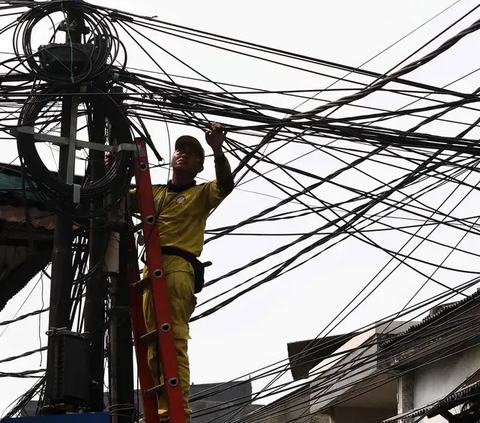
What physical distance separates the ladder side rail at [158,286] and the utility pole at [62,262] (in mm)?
483

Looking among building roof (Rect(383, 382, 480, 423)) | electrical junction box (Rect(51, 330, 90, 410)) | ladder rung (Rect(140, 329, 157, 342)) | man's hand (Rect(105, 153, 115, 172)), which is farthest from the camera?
building roof (Rect(383, 382, 480, 423))

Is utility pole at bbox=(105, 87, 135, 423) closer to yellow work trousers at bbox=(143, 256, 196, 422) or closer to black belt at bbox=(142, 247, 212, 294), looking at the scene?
yellow work trousers at bbox=(143, 256, 196, 422)

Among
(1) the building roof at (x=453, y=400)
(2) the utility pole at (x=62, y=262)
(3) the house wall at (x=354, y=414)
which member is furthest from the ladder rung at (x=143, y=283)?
(3) the house wall at (x=354, y=414)

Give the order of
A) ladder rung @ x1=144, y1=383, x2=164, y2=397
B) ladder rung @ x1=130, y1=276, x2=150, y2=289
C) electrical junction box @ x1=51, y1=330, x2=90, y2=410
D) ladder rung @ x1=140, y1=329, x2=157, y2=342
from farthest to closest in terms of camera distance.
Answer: ladder rung @ x1=130, y1=276, x2=150, y2=289 → ladder rung @ x1=140, y1=329, x2=157, y2=342 → ladder rung @ x1=144, y1=383, x2=164, y2=397 → electrical junction box @ x1=51, y1=330, x2=90, y2=410

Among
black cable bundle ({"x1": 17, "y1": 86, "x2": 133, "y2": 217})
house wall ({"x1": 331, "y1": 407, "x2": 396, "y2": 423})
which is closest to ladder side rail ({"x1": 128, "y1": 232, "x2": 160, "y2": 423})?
black cable bundle ({"x1": 17, "y1": 86, "x2": 133, "y2": 217})

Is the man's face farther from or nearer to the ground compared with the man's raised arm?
farther from the ground

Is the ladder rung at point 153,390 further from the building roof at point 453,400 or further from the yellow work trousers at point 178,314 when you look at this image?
the building roof at point 453,400

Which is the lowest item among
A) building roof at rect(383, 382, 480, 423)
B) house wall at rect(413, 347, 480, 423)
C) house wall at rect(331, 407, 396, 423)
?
building roof at rect(383, 382, 480, 423)

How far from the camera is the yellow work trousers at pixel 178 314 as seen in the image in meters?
7.38

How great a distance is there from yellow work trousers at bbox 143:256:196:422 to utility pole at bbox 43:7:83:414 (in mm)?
536

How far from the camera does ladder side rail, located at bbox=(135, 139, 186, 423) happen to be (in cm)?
723

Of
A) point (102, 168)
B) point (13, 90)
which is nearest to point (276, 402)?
point (102, 168)

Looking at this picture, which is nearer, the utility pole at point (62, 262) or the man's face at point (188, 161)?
the utility pole at point (62, 262)

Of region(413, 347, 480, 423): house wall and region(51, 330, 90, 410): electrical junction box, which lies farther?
region(413, 347, 480, 423): house wall
